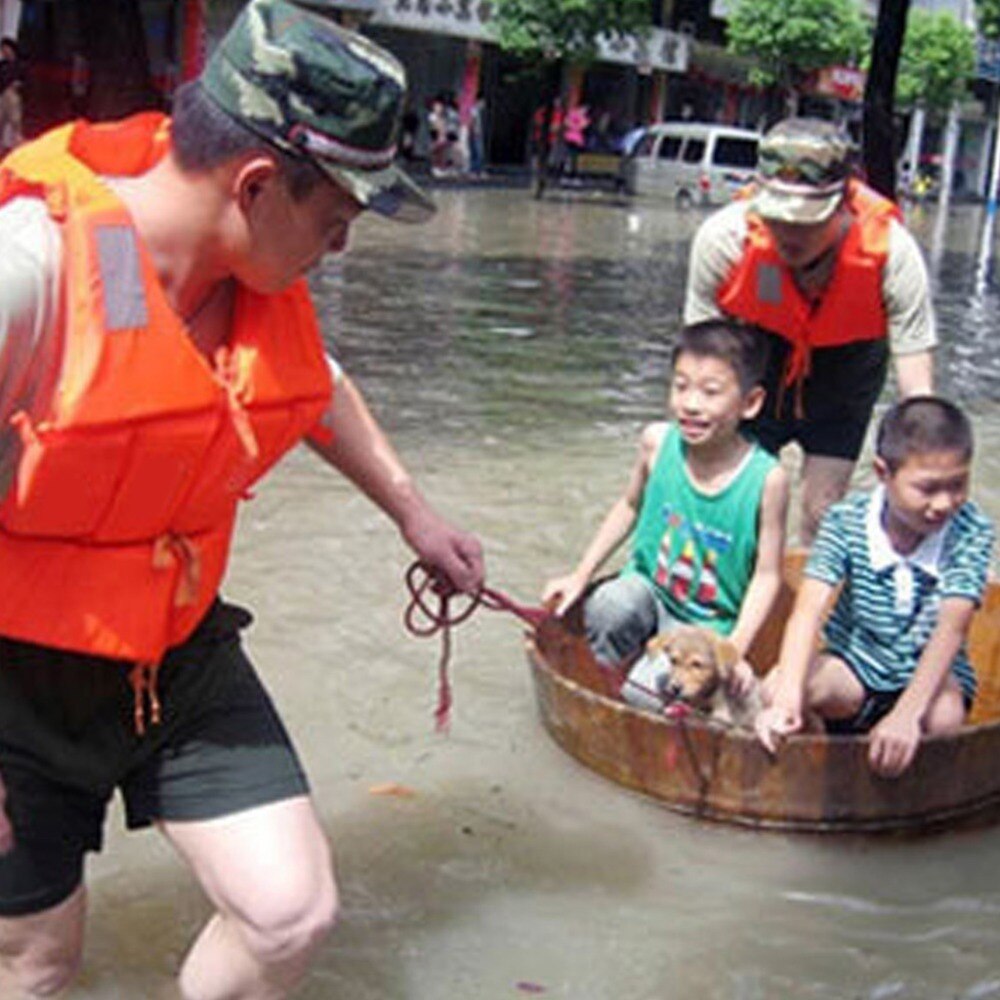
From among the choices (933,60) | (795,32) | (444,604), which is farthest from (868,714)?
(933,60)

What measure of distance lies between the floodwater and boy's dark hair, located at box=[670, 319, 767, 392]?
3.72ft

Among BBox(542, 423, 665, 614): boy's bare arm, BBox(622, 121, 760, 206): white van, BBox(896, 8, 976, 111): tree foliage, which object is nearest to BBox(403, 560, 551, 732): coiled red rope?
BBox(542, 423, 665, 614): boy's bare arm

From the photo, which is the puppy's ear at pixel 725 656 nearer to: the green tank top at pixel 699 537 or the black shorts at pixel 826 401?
the green tank top at pixel 699 537

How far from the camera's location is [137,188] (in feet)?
8.62

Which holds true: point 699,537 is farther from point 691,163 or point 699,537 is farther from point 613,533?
point 691,163

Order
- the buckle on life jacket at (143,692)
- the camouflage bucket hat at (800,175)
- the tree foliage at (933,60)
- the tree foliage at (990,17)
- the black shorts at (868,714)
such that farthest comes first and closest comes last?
the tree foliage at (933,60), the tree foliage at (990,17), the camouflage bucket hat at (800,175), the black shorts at (868,714), the buckle on life jacket at (143,692)

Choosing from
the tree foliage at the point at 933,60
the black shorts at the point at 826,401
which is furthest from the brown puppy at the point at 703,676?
the tree foliage at the point at 933,60

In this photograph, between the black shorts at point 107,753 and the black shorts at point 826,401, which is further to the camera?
the black shorts at point 826,401

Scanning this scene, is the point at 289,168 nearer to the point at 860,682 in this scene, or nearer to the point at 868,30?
the point at 860,682

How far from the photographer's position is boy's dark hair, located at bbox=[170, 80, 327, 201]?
2.50 metres

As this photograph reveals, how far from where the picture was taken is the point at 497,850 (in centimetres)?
427

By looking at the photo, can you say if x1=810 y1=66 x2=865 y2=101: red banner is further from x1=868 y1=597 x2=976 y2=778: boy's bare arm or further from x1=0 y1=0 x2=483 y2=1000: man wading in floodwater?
x1=0 y1=0 x2=483 y2=1000: man wading in floodwater

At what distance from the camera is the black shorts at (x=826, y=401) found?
5.46 meters

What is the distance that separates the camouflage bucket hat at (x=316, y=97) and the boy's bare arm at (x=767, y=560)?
2.19 meters
